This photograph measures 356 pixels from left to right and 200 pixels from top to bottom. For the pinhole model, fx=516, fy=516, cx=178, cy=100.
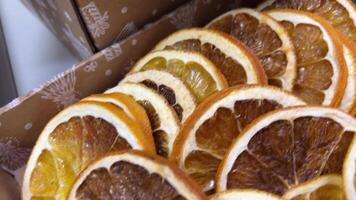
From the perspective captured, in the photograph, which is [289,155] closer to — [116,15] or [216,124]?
[216,124]

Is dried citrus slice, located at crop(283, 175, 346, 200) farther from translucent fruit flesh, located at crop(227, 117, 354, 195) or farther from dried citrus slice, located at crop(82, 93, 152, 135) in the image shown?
dried citrus slice, located at crop(82, 93, 152, 135)

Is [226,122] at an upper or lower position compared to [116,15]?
lower

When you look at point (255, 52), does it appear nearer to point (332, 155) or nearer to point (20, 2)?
point (332, 155)

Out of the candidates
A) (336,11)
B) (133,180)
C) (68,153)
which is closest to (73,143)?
(68,153)

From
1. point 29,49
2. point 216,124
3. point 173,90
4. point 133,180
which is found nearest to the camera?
point 133,180

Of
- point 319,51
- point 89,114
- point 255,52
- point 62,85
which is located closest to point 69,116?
point 89,114

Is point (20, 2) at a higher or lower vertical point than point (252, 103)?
higher
